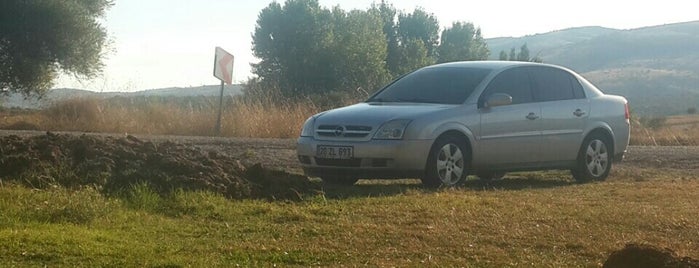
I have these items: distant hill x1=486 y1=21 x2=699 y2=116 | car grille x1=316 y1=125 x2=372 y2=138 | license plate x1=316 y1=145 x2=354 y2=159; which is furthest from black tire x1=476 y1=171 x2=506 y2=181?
distant hill x1=486 y1=21 x2=699 y2=116

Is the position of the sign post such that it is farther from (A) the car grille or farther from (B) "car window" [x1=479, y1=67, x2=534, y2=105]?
(A) the car grille

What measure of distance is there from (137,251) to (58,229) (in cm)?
99

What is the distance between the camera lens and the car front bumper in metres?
11.6

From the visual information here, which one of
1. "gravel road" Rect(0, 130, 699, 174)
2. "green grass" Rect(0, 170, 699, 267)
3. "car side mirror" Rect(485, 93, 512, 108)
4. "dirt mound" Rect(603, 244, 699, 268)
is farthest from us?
"gravel road" Rect(0, 130, 699, 174)

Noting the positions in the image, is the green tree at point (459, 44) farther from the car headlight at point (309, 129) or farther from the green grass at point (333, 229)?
the green grass at point (333, 229)

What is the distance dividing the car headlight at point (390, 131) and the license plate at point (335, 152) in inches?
12.5

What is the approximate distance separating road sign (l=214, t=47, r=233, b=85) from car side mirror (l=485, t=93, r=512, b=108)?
1316 cm

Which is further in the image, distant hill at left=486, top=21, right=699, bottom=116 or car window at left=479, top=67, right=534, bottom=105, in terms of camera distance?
distant hill at left=486, top=21, right=699, bottom=116

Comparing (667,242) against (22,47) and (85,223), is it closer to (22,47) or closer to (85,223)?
(85,223)

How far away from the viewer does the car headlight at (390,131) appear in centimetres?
1166

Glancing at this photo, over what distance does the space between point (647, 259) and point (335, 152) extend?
622 cm

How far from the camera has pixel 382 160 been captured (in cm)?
1159

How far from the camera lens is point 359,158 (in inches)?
456

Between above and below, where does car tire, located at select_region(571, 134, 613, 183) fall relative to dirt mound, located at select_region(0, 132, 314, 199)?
above
